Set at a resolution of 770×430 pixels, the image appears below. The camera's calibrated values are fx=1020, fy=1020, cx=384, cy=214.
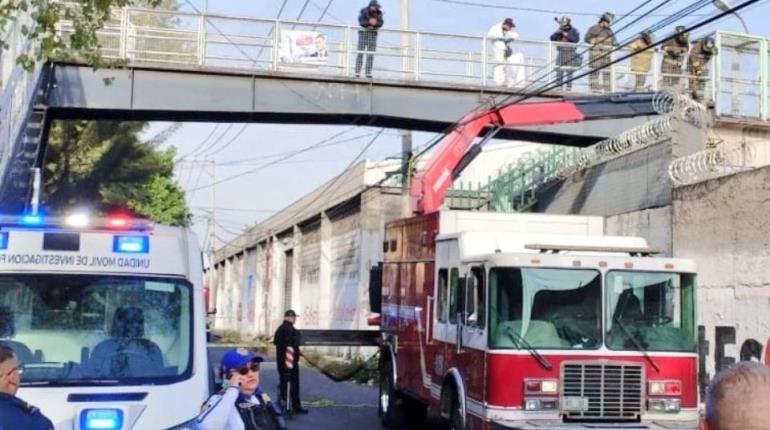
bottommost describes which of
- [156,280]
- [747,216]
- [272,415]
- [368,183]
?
[272,415]

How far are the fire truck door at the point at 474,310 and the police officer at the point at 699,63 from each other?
11897mm

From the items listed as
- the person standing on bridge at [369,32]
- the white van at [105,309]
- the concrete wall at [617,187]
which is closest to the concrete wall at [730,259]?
the concrete wall at [617,187]

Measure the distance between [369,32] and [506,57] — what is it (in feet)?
10.7

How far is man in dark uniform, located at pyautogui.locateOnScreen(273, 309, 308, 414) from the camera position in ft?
53.8

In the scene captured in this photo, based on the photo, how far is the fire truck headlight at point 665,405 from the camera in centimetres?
1065

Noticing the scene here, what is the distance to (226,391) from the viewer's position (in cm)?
555

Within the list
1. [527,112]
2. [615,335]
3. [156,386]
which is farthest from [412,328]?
[156,386]

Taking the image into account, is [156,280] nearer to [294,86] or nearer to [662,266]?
[662,266]

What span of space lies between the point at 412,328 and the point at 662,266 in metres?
4.44

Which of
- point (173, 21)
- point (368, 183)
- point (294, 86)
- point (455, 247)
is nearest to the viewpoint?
point (455, 247)

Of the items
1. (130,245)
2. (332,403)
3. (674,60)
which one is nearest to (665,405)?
(130,245)

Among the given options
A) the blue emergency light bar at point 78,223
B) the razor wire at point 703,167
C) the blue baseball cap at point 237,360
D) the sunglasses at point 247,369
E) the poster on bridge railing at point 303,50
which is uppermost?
the poster on bridge railing at point 303,50

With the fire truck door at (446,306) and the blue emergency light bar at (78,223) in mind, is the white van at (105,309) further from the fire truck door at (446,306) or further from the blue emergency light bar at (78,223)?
the fire truck door at (446,306)

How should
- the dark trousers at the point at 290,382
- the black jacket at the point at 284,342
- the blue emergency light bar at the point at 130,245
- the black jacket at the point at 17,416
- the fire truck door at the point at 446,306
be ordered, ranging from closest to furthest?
the black jacket at the point at 17,416
the blue emergency light bar at the point at 130,245
the fire truck door at the point at 446,306
the black jacket at the point at 284,342
the dark trousers at the point at 290,382
